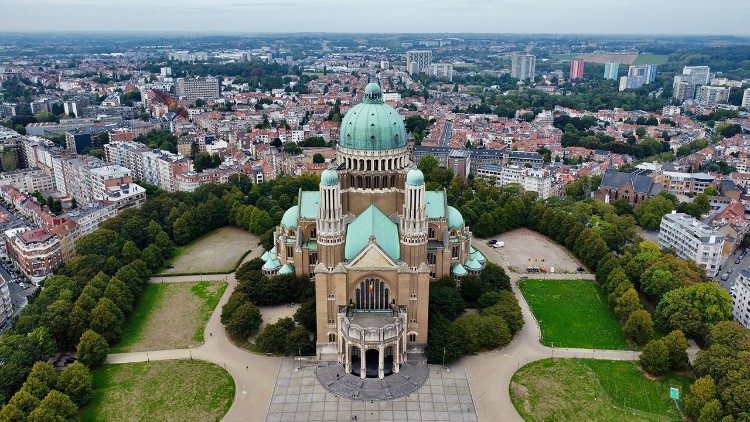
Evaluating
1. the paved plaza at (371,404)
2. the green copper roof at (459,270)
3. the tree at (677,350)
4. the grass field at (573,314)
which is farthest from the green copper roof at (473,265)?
the tree at (677,350)

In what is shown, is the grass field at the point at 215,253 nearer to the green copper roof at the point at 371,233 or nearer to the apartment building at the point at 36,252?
the apartment building at the point at 36,252

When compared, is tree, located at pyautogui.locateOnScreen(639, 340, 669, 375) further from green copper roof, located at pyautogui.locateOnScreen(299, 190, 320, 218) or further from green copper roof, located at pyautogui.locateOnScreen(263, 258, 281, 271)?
green copper roof, located at pyautogui.locateOnScreen(263, 258, 281, 271)

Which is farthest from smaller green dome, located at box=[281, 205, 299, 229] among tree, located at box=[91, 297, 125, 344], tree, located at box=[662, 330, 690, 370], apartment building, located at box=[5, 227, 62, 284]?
tree, located at box=[662, 330, 690, 370]

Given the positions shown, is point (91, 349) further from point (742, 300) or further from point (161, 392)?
point (742, 300)

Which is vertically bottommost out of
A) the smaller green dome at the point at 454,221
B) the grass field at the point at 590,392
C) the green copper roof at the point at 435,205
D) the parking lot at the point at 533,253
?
the grass field at the point at 590,392

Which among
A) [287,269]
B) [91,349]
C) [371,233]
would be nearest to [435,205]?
[371,233]

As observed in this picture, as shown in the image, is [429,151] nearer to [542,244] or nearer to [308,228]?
[542,244]

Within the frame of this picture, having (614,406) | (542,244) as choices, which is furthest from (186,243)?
(614,406)
